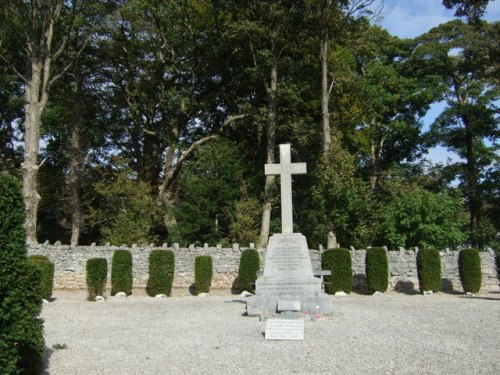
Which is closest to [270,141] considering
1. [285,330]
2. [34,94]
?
[34,94]

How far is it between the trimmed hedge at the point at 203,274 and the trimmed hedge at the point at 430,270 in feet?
23.4

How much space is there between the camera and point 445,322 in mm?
9539

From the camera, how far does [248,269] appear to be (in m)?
17.4

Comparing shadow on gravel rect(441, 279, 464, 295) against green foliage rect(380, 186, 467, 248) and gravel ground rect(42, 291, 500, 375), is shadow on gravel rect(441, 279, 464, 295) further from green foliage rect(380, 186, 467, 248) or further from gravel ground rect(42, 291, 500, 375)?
gravel ground rect(42, 291, 500, 375)

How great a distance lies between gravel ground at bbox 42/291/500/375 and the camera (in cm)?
621

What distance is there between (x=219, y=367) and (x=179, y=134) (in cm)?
2501

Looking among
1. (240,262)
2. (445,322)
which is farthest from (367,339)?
(240,262)

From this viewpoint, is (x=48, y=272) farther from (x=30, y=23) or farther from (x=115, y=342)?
(x=30, y=23)

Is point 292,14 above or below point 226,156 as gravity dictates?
above

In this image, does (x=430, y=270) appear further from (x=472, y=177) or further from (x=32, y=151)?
(x=472, y=177)

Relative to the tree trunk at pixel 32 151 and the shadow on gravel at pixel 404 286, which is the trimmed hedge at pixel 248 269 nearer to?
the shadow on gravel at pixel 404 286

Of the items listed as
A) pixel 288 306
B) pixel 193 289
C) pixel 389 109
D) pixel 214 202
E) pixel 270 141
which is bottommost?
pixel 193 289

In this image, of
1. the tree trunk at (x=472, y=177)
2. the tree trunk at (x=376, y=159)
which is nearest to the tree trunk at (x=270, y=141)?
the tree trunk at (x=376, y=159)

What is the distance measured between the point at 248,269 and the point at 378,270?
4.35 meters
